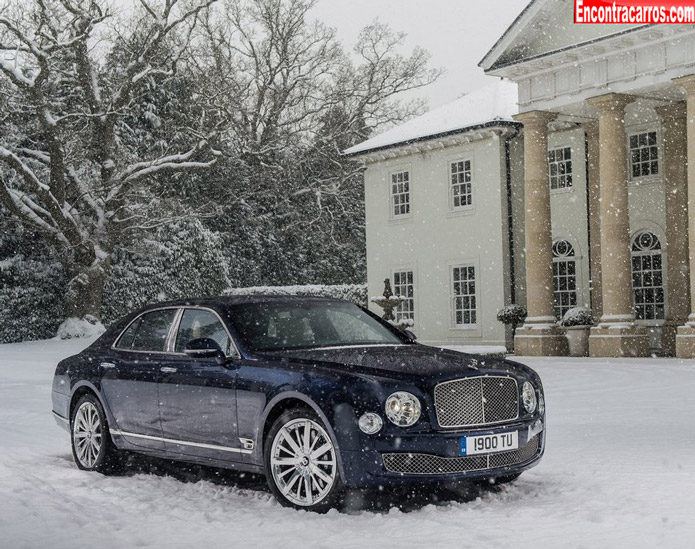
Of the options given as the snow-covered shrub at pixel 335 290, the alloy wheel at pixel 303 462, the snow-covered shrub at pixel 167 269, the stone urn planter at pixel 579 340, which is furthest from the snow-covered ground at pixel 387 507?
the snow-covered shrub at pixel 167 269

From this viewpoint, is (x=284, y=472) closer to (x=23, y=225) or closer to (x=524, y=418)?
(x=524, y=418)

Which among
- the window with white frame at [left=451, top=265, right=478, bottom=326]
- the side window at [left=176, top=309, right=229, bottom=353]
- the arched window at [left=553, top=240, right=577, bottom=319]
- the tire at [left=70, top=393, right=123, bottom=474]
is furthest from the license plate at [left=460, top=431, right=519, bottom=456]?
the window with white frame at [left=451, top=265, right=478, bottom=326]

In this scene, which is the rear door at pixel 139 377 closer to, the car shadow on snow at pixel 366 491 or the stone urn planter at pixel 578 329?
the car shadow on snow at pixel 366 491

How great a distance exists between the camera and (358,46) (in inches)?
2104

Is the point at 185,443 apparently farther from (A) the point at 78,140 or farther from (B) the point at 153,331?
(A) the point at 78,140

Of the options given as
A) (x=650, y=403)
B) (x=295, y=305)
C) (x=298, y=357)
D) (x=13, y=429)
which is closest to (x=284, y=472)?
(x=298, y=357)

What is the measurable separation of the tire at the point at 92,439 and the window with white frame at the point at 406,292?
25.3m

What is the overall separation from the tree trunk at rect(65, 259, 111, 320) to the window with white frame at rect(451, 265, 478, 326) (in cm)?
1245

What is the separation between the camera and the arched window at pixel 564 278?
30.0 m

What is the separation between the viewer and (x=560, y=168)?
101 ft

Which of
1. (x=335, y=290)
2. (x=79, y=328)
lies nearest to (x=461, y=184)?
(x=335, y=290)

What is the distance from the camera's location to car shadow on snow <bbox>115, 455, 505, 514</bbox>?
7207 mm

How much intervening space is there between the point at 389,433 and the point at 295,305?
202 centimetres

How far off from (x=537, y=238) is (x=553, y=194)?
12.7 ft
